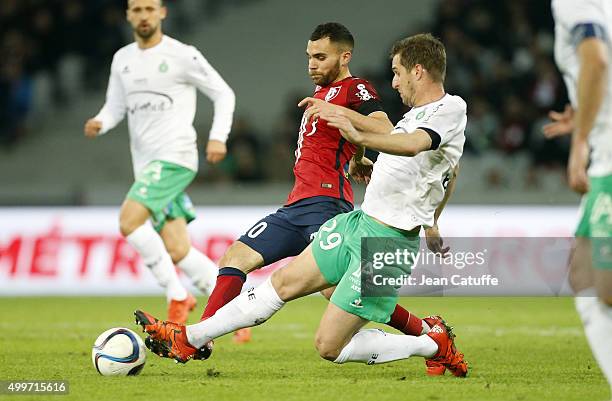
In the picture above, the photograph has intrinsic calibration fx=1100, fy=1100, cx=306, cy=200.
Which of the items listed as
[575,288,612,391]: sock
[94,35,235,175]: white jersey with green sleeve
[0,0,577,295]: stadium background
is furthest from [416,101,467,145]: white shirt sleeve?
[0,0,577,295]: stadium background

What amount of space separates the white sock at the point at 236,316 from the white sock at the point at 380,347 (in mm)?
466

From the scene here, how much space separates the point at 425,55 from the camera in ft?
19.4

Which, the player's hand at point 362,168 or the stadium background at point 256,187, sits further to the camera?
the player's hand at point 362,168

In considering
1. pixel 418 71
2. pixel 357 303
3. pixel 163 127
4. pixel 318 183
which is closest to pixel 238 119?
pixel 163 127

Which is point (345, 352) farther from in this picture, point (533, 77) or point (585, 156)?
point (533, 77)

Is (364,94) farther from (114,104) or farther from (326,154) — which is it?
(114,104)

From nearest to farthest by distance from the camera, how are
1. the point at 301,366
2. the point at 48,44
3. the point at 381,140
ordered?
the point at 381,140, the point at 301,366, the point at 48,44

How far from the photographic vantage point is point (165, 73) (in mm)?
8578

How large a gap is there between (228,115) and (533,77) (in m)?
8.47

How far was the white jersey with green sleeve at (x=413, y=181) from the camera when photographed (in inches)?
232

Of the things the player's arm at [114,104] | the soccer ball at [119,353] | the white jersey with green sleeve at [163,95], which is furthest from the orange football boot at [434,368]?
the player's arm at [114,104]

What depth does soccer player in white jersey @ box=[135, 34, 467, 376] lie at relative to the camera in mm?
5941

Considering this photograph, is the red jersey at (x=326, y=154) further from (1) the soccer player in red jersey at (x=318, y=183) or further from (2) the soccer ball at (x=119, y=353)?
(2) the soccer ball at (x=119, y=353)

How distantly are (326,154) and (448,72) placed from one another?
969 cm
